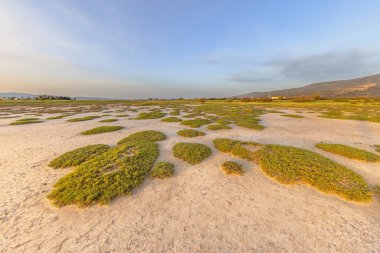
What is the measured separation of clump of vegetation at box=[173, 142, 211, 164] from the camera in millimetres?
9729

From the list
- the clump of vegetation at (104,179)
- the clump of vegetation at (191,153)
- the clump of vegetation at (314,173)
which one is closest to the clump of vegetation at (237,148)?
the clump of vegetation at (314,173)

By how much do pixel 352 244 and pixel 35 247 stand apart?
8598 millimetres

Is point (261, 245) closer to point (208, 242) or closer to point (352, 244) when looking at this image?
point (208, 242)

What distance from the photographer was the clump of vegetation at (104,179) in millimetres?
5906

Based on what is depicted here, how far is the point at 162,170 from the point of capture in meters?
8.15

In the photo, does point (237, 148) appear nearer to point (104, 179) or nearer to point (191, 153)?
point (191, 153)

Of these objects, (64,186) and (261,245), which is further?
(64,186)

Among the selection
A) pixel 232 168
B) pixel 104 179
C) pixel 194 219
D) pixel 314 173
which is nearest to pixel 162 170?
pixel 104 179

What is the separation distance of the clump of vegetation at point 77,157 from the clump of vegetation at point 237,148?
8533 mm

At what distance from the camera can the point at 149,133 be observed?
1569 cm

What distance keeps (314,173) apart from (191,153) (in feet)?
22.1

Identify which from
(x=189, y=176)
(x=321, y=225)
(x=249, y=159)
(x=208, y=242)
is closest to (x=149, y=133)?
(x=189, y=176)

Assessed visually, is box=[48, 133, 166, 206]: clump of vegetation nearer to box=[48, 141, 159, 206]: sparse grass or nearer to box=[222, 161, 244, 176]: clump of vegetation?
box=[48, 141, 159, 206]: sparse grass

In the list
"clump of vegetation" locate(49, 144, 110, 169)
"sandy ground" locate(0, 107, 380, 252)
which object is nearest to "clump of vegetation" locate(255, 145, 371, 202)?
"sandy ground" locate(0, 107, 380, 252)
